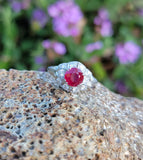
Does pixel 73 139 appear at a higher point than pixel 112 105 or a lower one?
lower

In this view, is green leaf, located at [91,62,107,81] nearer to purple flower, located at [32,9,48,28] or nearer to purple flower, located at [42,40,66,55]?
purple flower, located at [42,40,66,55]

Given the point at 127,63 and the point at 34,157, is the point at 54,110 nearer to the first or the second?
the point at 34,157

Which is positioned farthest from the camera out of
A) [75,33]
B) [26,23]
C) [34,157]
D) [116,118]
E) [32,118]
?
[26,23]

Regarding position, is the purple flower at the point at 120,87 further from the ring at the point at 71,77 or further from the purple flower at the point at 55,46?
the ring at the point at 71,77

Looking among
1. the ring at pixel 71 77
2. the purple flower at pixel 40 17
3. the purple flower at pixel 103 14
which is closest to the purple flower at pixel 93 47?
the purple flower at pixel 103 14

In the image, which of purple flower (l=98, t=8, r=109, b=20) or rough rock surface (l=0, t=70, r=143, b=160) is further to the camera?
purple flower (l=98, t=8, r=109, b=20)

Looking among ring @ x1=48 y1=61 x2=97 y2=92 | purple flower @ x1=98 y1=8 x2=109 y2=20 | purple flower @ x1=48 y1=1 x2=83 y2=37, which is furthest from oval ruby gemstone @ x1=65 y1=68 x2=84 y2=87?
purple flower @ x1=98 y1=8 x2=109 y2=20

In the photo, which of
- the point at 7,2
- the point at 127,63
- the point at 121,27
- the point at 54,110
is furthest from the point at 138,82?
the point at 54,110
